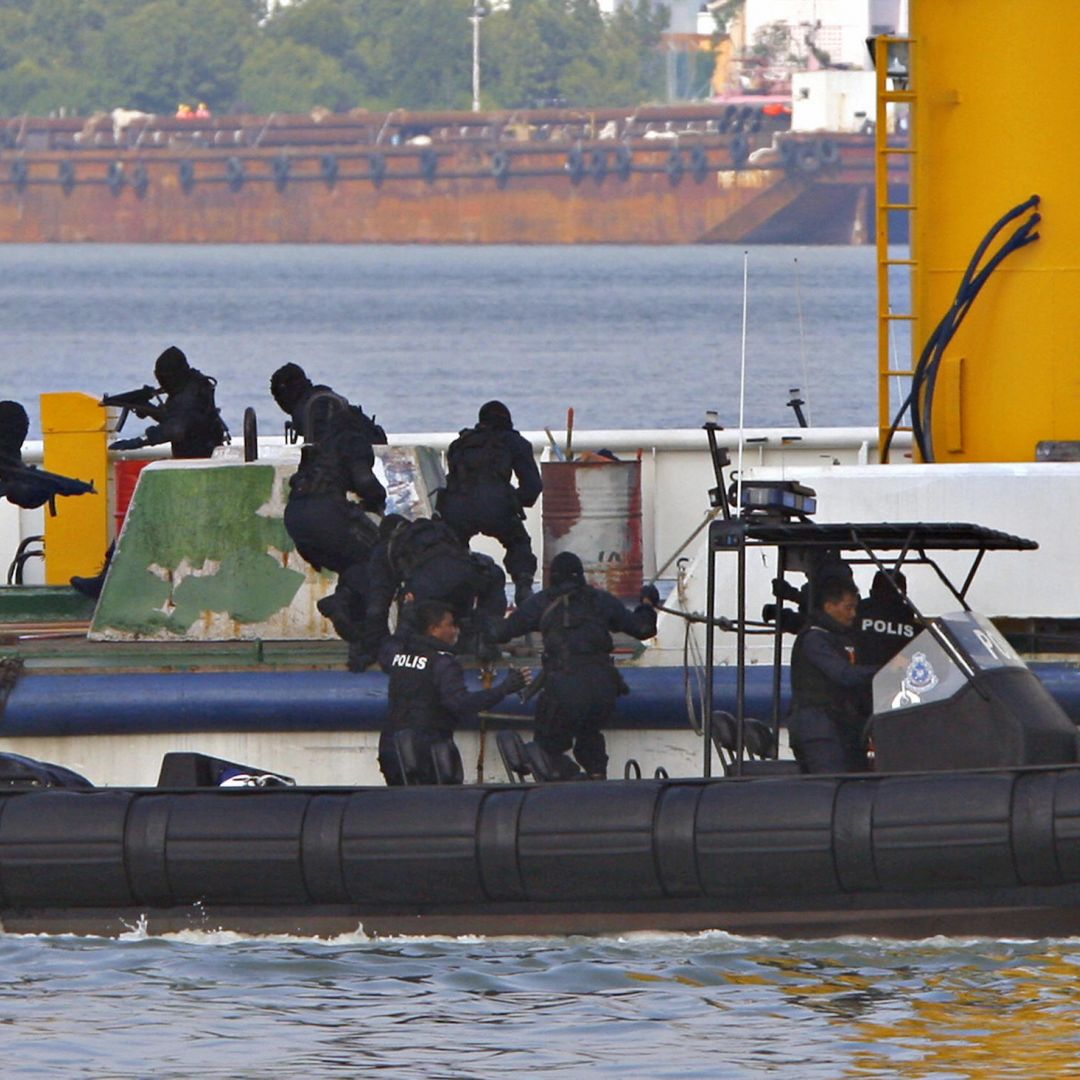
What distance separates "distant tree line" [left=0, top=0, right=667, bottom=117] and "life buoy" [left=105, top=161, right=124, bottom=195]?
26707 millimetres

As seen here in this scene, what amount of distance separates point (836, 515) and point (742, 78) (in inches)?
4758

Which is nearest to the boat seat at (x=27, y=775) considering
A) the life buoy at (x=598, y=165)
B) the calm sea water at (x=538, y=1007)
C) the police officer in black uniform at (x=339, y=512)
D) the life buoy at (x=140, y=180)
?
the calm sea water at (x=538, y=1007)

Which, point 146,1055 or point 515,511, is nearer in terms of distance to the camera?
point 146,1055

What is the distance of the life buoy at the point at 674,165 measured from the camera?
106 meters

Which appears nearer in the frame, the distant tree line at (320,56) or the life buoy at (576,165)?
the life buoy at (576,165)

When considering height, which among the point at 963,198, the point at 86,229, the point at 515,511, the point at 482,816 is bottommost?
the point at 482,816

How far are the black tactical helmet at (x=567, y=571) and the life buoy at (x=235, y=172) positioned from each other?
103 m

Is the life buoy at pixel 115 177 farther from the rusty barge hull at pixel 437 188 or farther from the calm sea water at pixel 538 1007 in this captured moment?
the calm sea water at pixel 538 1007

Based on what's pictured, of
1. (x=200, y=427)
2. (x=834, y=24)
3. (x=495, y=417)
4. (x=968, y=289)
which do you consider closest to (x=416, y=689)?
(x=495, y=417)

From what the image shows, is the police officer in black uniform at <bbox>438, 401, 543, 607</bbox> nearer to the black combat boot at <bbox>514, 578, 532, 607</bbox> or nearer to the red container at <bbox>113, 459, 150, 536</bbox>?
the black combat boot at <bbox>514, 578, 532, 607</bbox>

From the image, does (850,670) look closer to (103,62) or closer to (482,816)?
(482,816)

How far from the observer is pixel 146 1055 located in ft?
25.5

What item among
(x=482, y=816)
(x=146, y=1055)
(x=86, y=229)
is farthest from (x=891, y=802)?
(x=86, y=229)

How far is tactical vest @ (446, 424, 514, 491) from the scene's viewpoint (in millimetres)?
10117
